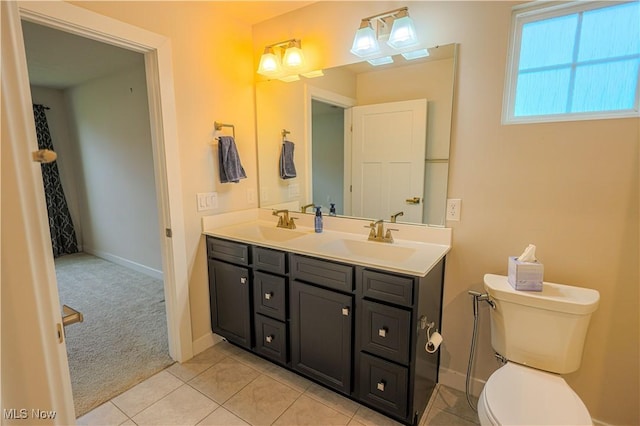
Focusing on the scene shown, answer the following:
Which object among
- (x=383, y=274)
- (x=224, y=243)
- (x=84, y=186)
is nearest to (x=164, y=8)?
(x=224, y=243)

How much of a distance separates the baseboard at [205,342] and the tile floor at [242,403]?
17 cm

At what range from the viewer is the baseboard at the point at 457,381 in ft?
6.26

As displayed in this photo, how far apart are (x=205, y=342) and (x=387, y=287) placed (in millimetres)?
1584

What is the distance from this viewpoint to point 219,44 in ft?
7.45

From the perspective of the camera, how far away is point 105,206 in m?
4.31

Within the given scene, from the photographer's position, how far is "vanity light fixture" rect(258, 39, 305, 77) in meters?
2.25

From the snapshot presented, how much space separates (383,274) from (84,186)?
4873mm

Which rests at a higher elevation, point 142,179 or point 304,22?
point 304,22

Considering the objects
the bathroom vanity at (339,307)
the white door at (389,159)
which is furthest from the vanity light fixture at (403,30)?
the bathroom vanity at (339,307)

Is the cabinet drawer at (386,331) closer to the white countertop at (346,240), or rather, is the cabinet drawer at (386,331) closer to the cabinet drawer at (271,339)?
the white countertop at (346,240)

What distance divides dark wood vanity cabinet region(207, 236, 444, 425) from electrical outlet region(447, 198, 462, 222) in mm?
304

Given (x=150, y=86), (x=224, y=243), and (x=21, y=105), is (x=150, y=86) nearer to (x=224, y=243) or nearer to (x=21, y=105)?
(x=224, y=243)

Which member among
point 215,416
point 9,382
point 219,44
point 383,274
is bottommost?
point 215,416

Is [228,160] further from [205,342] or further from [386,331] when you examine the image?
[386,331]
